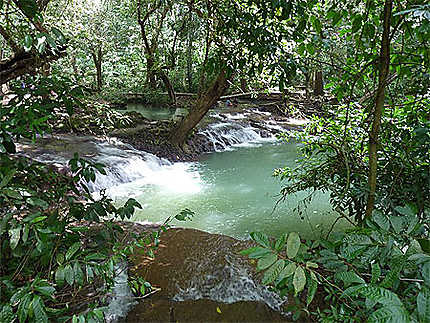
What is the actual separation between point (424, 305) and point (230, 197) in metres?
5.03

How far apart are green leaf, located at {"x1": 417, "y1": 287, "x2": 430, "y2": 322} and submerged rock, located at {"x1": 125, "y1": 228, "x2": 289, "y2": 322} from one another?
4.04 ft

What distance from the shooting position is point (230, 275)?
2301 mm

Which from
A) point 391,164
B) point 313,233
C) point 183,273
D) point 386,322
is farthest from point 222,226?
point 386,322

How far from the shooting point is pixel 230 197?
5852 mm

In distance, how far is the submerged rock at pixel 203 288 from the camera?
1.98m

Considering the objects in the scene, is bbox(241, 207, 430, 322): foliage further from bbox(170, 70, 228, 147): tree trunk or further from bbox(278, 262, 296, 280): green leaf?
bbox(170, 70, 228, 147): tree trunk

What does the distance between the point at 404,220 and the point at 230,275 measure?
1.40 metres

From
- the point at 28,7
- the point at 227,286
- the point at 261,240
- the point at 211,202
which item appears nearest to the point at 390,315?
the point at 261,240

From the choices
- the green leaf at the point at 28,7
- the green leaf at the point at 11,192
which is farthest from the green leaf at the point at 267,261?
the green leaf at the point at 28,7

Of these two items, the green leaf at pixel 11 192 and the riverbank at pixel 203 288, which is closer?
the green leaf at pixel 11 192

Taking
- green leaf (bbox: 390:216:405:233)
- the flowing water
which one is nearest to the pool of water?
the flowing water

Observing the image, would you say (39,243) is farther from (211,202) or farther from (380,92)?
(211,202)

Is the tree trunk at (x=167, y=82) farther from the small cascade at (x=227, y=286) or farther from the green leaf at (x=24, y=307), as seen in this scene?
the green leaf at (x=24, y=307)

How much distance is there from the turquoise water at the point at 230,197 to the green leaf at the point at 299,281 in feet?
7.88
